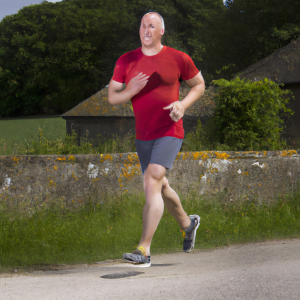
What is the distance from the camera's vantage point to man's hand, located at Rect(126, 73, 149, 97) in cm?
345

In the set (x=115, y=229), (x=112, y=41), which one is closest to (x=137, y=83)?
(x=115, y=229)

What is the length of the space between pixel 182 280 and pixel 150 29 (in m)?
2.28

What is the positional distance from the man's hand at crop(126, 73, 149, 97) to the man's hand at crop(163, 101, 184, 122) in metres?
0.30

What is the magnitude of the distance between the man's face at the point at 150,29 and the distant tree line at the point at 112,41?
938cm

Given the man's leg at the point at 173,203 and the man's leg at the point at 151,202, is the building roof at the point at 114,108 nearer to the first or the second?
the man's leg at the point at 173,203

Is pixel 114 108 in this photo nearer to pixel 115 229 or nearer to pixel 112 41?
pixel 115 229

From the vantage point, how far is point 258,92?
24.9 feet

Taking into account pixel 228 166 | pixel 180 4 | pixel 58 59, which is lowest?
pixel 228 166

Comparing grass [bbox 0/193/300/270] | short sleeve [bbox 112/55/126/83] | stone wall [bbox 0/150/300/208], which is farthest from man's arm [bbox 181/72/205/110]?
stone wall [bbox 0/150/300/208]

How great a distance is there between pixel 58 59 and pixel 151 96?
18.0 meters

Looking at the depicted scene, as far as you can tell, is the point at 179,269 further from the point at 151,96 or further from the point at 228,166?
the point at 228,166

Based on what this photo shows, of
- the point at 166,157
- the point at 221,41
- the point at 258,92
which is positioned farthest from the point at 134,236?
the point at 221,41

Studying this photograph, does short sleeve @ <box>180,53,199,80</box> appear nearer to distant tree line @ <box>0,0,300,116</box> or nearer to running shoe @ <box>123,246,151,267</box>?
running shoe @ <box>123,246,151,267</box>

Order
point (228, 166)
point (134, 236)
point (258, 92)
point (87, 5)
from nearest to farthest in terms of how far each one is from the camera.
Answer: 1. point (134, 236)
2. point (228, 166)
3. point (258, 92)
4. point (87, 5)
